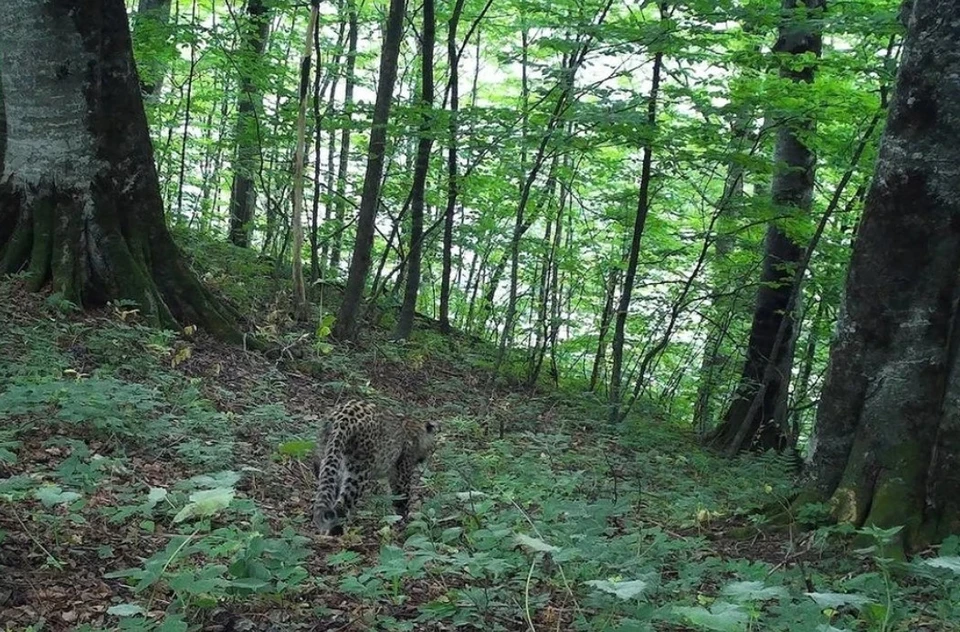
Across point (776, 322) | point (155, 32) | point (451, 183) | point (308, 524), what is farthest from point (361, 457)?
point (776, 322)

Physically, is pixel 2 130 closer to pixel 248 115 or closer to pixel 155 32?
pixel 155 32

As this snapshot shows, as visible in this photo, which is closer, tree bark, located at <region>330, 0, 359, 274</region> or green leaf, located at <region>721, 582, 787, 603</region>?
green leaf, located at <region>721, 582, 787, 603</region>

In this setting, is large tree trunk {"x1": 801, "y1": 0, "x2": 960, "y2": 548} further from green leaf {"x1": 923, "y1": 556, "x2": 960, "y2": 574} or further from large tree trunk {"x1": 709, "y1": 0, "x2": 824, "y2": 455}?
large tree trunk {"x1": 709, "y1": 0, "x2": 824, "y2": 455}

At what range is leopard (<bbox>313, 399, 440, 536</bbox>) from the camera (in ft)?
19.2

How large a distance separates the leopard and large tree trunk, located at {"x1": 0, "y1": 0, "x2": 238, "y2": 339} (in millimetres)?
3639

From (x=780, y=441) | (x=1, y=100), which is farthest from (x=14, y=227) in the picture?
(x=780, y=441)

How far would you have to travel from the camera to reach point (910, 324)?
567 cm

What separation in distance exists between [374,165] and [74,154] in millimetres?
4143

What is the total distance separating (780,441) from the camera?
1237 cm

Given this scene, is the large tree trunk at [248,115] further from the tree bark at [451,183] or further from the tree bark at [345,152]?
the tree bark at [451,183]

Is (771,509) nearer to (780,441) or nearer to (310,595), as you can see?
(310,595)

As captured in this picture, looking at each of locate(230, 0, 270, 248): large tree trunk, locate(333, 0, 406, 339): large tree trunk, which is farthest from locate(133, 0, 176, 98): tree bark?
locate(333, 0, 406, 339): large tree trunk

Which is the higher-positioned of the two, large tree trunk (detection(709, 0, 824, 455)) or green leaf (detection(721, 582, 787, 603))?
large tree trunk (detection(709, 0, 824, 455))

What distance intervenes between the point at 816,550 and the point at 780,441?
753 centimetres
